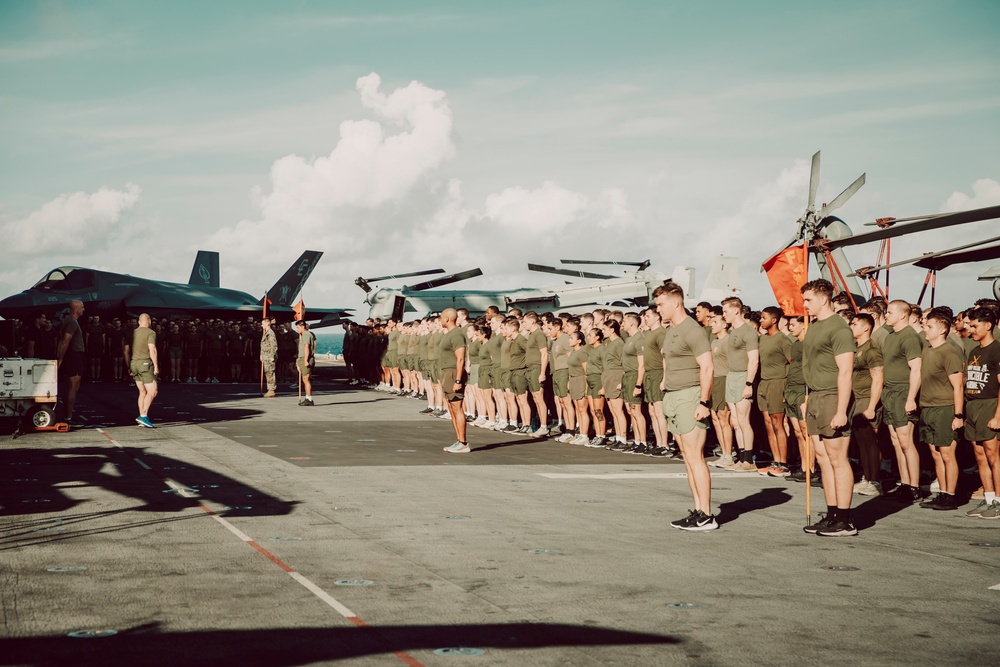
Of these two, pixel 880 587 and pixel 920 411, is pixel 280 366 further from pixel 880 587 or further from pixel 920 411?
pixel 880 587

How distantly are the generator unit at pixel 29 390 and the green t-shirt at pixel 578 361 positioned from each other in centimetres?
837

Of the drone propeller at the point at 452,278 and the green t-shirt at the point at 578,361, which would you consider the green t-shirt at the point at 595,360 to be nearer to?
the green t-shirt at the point at 578,361

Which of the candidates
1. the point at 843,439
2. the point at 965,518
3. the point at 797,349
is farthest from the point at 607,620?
the point at 797,349

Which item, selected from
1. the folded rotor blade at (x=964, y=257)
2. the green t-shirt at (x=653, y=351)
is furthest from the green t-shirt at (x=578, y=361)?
the folded rotor blade at (x=964, y=257)

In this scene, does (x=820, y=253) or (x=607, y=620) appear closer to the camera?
(x=607, y=620)

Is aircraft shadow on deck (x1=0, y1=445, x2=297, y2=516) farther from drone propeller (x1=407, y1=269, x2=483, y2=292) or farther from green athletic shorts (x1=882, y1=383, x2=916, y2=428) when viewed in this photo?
drone propeller (x1=407, y1=269, x2=483, y2=292)

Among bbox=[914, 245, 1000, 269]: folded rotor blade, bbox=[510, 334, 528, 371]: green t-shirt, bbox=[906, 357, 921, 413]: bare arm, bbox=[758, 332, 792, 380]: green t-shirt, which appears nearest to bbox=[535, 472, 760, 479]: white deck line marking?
bbox=[758, 332, 792, 380]: green t-shirt

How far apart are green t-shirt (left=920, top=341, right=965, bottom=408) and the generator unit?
12.3 metres

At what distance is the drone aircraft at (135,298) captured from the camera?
3184 cm

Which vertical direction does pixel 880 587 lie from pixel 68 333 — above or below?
below

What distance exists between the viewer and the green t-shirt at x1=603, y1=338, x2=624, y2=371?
48.6 feet

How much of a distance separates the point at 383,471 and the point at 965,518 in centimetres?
636

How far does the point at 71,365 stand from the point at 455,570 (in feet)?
→ 38.6

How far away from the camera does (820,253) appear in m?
24.8
